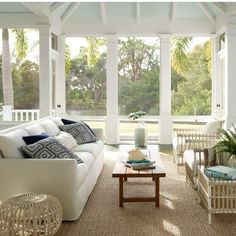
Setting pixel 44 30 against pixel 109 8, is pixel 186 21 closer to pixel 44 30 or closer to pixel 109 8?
pixel 109 8

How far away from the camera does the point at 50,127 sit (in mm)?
5742

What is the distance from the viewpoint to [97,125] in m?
9.96

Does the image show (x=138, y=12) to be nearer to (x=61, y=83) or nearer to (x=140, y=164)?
(x=61, y=83)

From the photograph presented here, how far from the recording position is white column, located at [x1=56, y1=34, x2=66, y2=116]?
9.68 metres

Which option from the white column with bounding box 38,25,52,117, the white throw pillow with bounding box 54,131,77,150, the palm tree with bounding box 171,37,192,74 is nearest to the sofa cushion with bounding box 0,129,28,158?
the white throw pillow with bounding box 54,131,77,150

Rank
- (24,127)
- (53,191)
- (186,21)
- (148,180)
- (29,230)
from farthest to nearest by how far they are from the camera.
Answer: (186,21), (148,180), (24,127), (53,191), (29,230)

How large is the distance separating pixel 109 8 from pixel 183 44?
6.43 feet

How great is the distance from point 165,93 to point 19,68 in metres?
3.42

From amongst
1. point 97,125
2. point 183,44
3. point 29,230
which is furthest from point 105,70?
point 29,230

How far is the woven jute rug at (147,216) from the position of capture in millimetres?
3727

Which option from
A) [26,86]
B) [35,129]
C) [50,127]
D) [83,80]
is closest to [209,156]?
[35,129]

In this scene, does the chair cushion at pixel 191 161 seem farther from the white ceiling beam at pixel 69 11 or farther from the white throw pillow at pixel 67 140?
the white ceiling beam at pixel 69 11

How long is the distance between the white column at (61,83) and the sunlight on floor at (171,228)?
6073 millimetres

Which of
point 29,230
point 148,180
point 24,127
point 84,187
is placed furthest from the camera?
point 148,180
